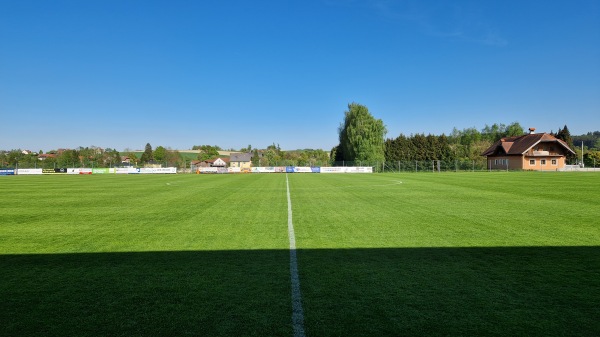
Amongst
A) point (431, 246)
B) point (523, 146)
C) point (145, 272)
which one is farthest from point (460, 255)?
point (523, 146)

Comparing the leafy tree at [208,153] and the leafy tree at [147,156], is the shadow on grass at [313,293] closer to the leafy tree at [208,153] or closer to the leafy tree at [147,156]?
the leafy tree at [147,156]

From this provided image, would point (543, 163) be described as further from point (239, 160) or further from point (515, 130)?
point (239, 160)

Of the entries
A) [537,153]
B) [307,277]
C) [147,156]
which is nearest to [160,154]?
[147,156]

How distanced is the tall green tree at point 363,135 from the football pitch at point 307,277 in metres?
60.4

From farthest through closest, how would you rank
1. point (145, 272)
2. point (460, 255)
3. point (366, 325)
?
point (460, 255) < point (145, 272) < point (366, 325)

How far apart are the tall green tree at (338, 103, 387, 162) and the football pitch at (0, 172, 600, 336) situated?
198ft

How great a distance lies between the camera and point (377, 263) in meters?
5.83

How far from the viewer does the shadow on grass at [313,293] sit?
360 centimetres

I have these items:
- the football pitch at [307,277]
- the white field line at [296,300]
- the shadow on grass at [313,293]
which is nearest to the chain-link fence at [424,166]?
the football pitch at [307,277]

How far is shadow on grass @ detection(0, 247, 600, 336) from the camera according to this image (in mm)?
3598

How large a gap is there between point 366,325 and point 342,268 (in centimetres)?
197

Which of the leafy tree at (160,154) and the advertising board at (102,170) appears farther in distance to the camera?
the leafy tree at (160,154)

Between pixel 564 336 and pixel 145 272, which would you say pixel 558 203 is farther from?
pixel 145 272

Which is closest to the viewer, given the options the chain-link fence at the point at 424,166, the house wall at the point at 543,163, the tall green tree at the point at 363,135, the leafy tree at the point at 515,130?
the house wall at the point at 543,163
